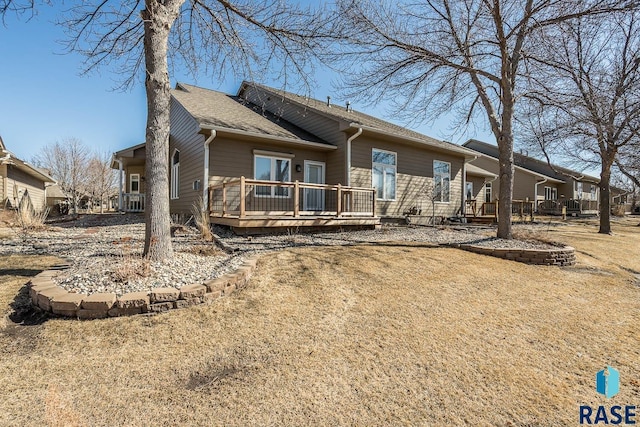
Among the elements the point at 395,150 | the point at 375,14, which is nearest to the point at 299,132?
the point at 395,150

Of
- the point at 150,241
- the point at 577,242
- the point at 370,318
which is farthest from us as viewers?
the point at 577,242

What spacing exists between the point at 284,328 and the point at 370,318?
970 millimetres

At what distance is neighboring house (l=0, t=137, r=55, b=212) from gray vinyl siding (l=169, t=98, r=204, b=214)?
4.53 m

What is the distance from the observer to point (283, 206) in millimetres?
10812

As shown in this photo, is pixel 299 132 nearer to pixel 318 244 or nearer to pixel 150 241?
pixel 318 244

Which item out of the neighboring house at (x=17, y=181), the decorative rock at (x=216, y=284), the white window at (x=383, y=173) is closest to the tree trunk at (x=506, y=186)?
the white window at (x=383, y=173)

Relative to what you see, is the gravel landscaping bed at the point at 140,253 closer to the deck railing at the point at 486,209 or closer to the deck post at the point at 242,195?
the deck post at the point at 242,195

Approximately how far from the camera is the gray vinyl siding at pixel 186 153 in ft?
33.6

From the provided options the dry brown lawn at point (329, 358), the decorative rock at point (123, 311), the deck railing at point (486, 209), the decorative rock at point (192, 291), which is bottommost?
the dry brown lawn at point (329, 358)

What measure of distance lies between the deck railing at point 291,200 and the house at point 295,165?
1.3 inches

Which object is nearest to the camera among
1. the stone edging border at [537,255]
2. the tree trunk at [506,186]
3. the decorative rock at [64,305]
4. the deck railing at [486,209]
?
the decorative rock at [64,305]

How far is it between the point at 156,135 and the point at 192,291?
2348 mm

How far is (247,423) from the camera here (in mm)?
2016

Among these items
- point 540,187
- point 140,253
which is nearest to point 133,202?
point 140,253
